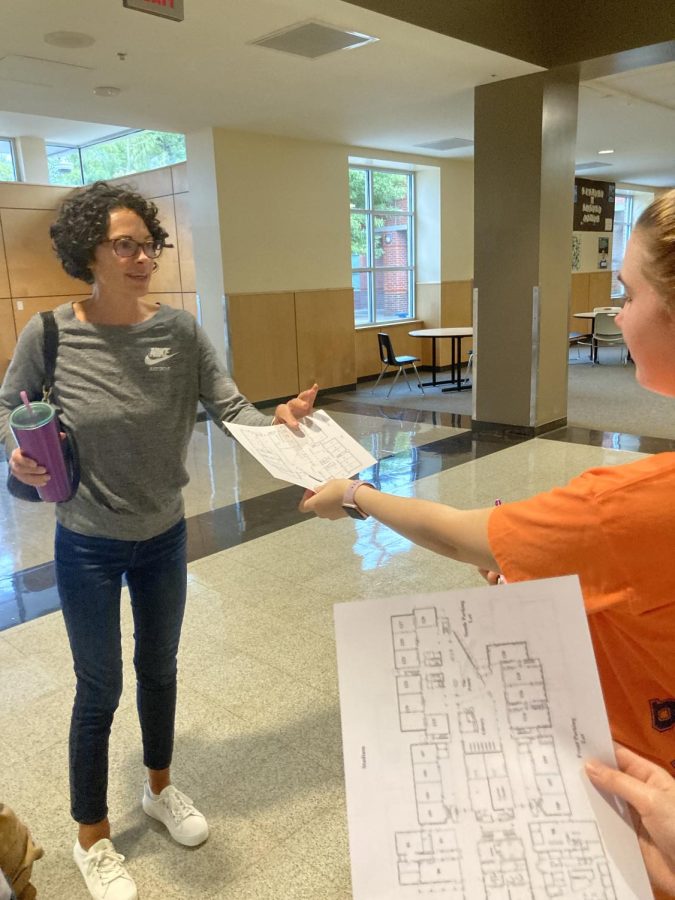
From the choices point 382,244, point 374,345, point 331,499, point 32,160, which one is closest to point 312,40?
point 331,499

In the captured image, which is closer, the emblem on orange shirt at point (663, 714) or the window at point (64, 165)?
the emblem on orange shirt at point (663, 714)

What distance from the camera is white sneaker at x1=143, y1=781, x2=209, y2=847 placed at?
1808 millimetres

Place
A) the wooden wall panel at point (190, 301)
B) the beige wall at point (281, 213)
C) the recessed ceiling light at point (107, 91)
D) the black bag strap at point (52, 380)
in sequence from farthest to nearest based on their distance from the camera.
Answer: the wooden wall panel at point (190, 301) < the beige wall at point (281, 213) < the recessed ceiling light at point (107, 91) < the black bag strap at point (52, 380)

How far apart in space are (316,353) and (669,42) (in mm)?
4822

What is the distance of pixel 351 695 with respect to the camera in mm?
744

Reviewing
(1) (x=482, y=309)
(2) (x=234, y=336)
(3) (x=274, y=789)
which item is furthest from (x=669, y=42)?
(3) (x=274, y=789)

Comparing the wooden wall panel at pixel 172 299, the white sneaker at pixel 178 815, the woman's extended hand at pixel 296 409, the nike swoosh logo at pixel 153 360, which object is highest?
the nike swoosh logo at pixel 153 360

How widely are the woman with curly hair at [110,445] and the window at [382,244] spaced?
8.31 m

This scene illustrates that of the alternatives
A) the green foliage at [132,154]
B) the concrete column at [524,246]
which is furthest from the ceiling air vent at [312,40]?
the green foliage at [132,154]

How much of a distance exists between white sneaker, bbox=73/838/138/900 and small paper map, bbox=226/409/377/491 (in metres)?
1.04

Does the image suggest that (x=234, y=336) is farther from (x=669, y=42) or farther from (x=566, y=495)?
(x=566, y=495)

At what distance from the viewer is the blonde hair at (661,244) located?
0.71m

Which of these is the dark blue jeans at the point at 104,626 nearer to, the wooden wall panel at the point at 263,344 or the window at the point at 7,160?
the wooden wall panel at the point at 263,344

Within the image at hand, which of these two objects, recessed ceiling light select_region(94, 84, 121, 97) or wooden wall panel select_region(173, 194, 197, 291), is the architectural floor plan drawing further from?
wooden wall panel select_region(173, 194, 197, 291)
